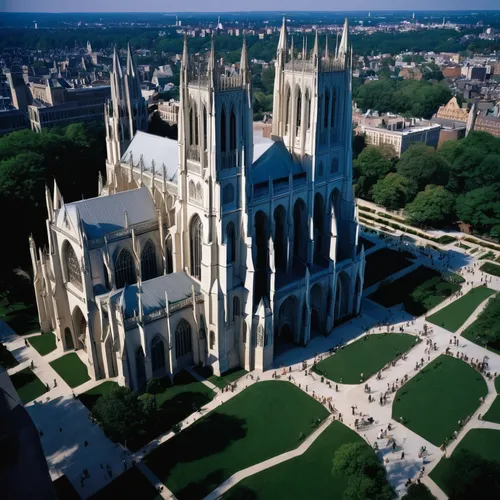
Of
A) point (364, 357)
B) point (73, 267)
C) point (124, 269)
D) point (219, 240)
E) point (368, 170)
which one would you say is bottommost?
point (364, 357)

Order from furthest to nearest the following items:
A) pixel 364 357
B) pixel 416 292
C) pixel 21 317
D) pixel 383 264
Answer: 1. pixel 383 264
2. pixel 416 292
3. pixel 21 317
4. pixel 364 357

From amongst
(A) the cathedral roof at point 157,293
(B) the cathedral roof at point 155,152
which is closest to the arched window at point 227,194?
(A) the cathedral roof at point 157,293

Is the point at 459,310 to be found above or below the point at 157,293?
below

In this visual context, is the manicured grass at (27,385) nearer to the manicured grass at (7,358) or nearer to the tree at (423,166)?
the manicured grass at (7,358)

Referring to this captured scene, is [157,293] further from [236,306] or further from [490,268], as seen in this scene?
[490,268]

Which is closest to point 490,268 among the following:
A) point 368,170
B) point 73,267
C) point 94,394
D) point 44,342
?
point 368,170

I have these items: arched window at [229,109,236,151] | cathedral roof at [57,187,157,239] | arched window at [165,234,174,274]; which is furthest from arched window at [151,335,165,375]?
arched window at [229,109,236,151]

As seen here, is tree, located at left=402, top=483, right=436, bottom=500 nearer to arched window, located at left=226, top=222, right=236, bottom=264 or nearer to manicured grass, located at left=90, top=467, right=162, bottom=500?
manicured grass, located at left=90, top=467, right=162, bottom=500
